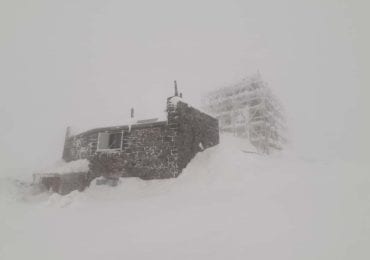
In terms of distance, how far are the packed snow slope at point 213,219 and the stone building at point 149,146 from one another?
108cm

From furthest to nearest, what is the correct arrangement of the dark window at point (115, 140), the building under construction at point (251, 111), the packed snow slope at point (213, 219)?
the building under construction at point (251, 111)
the dark window at point (115, 140)
the packed snow slope at point (213, 219)

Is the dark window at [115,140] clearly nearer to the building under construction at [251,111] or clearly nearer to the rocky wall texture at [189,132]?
the rocky wall texture at [189,132]

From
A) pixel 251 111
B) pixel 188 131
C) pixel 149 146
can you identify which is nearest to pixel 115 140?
pixel 149 146

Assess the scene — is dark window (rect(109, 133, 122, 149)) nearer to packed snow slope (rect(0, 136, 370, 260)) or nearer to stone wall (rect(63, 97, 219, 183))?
stone wall (rect(63, 97, 219, 183))

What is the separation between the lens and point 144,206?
29.1ft

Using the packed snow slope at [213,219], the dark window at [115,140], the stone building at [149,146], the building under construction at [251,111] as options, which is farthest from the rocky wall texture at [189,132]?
the building under construction at [251,111]

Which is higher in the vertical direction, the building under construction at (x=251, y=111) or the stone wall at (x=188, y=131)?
the building under construction at (x=251, y=111)

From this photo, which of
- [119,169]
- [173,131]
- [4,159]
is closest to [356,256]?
[173,131]

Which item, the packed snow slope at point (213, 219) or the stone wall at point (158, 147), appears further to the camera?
the stone wall at point (158, 147)

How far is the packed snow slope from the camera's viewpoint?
507 centimetres

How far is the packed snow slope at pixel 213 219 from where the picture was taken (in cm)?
507

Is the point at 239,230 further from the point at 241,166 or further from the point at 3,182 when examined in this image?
A: the point at 3,182

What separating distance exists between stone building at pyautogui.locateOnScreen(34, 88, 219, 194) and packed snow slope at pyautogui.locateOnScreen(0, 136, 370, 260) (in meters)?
1.08

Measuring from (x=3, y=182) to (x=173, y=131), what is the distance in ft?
43.8
